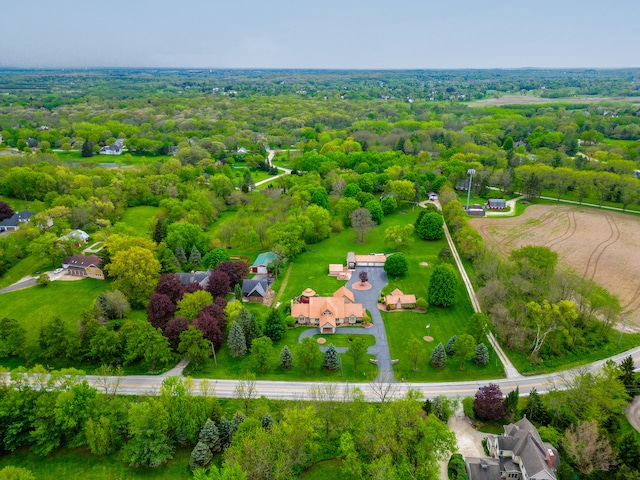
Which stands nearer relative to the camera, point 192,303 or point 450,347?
point 450,347

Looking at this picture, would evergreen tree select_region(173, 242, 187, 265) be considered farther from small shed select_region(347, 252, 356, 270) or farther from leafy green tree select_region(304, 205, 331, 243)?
small shed select_region(347, 252, 356, 270)

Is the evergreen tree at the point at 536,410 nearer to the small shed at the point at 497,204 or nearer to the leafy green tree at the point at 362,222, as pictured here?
the leafy green tree at the point at 362,222

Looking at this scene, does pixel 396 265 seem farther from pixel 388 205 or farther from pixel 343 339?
pixel 388 205

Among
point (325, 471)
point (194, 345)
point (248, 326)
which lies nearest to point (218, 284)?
point (248, 326)

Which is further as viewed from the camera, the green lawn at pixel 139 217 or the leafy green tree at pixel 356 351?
the green lawn at pixel 139 217

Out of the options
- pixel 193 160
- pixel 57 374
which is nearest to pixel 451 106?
pixel 193 160

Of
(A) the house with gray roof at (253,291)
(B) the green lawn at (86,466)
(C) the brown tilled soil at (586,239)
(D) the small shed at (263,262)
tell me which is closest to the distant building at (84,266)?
(D) the small shed at (263,262)

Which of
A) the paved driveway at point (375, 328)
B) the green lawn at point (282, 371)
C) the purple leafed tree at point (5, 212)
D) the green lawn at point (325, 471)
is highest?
the purple leafed tree at point (5, 212)

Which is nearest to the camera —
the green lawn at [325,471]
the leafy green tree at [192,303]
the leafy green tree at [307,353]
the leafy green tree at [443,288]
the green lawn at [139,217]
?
the green lawn at [325,471]
